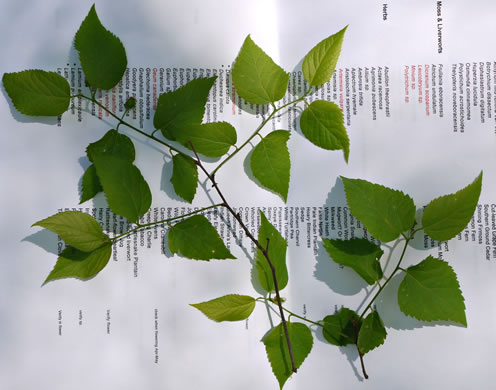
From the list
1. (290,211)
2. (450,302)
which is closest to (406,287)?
(450,302)

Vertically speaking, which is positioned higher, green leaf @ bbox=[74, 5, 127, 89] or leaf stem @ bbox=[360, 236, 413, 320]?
green leaf @ bbox=[74, 5, 127, 89]

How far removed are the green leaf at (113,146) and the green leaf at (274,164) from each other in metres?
0.19

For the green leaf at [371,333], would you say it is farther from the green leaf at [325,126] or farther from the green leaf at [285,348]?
the green leaf at [325,126]

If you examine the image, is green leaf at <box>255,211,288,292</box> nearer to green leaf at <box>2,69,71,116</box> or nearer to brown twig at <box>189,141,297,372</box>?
brown twig at <box>189,141,297,372</box>

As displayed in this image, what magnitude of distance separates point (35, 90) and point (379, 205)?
524 millimetres

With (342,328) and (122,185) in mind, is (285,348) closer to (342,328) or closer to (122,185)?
(342,328)

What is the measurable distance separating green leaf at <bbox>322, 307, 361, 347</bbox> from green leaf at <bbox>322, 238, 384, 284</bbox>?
60 millimetres

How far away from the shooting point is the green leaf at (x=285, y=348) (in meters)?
0.63

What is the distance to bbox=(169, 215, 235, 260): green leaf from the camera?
63cm

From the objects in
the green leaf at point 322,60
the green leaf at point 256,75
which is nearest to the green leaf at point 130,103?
the green leaf at point 256,75

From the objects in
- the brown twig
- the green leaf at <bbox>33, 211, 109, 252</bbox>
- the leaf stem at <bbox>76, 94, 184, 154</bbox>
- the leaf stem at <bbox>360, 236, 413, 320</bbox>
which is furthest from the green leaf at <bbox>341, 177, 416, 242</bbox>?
A: the green leaf at <bbox>33, 211, 109, 252</bbox>

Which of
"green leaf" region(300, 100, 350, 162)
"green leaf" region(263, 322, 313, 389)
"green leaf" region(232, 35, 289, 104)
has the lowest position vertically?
"green leaf" region(263, 322, 313, 389)

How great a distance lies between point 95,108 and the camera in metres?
0.67

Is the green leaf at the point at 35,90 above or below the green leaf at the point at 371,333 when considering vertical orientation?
above
